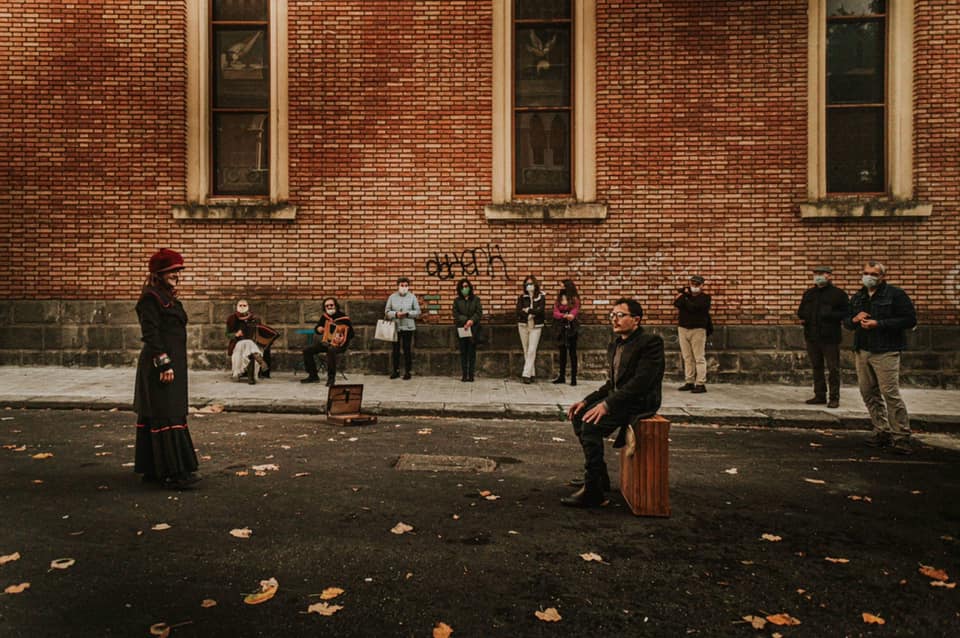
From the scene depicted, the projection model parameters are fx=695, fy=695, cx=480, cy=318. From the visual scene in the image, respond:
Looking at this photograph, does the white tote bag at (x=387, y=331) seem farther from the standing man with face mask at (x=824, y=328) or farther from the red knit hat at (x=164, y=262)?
the standing man with face mask at (x=824, y=328)

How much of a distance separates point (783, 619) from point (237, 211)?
11.7 m

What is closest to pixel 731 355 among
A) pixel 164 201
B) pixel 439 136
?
pixel 439 136

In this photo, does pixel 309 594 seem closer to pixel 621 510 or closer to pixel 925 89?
pixel 621 510

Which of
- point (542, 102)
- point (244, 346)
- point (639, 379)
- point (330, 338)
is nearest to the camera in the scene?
point (639, 379)

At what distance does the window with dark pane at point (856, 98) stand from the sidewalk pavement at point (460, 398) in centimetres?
409

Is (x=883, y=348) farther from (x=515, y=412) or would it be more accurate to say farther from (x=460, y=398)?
(x=460, y=398)

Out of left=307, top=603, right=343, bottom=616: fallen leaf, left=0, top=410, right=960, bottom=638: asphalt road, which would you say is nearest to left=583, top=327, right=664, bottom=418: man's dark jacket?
left=0, top=410, right=960, bottom=638: asphalt road

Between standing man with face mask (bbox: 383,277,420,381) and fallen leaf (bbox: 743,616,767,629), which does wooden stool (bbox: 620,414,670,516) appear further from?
standing man with face mask (bbox: 383,277,420,381)

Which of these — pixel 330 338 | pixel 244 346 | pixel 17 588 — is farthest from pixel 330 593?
pixel 244 346

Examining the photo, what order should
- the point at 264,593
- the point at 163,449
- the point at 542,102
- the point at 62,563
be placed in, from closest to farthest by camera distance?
the point at 264,593 < the point at 62,563 < the point at 163,449 < the point at 542,102

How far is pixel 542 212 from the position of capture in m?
12.8

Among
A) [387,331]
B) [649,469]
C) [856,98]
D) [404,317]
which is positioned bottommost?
[649,469]

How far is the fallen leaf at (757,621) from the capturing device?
339 centimetres

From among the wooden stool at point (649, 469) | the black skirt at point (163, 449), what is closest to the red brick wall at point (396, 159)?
the black skirt at point (163, 449)
